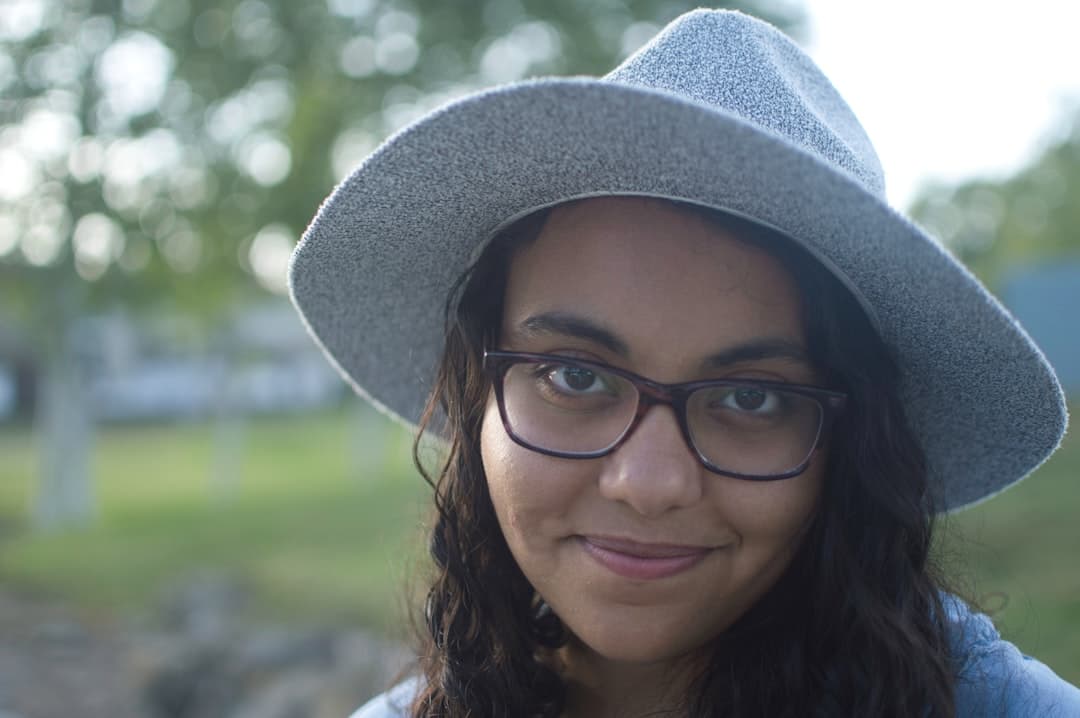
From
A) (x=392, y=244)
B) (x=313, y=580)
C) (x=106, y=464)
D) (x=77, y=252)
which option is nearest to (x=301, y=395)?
(x=106, y=464)

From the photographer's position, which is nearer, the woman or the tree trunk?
the woman

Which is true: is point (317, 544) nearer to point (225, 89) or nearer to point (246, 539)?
point (246, 539)

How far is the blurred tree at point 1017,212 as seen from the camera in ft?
90.6

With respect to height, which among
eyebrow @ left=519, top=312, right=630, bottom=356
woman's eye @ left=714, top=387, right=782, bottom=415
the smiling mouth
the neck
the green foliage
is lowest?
the neck

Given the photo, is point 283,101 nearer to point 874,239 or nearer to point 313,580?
point 313,580

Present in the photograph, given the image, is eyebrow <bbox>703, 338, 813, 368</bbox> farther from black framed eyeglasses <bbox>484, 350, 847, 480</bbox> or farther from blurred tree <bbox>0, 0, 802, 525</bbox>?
blurred tree <bbox>0, 0, 802, 525</bbox>

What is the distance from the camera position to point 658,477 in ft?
4.43

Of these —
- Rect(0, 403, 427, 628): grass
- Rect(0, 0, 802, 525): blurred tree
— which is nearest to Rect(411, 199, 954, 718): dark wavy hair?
Rect(0, 403, 427, 628): grass

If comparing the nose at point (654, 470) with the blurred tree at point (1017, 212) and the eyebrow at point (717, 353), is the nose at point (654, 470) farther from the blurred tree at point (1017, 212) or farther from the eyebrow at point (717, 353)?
the blurred tree at point (1017, 212)

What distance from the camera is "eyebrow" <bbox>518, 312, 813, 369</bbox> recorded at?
4.58 feet

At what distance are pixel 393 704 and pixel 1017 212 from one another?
3408 centimetres

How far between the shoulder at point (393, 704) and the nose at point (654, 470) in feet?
2.22

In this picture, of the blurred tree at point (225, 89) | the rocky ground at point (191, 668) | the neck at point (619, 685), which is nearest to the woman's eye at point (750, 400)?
the neck at point (619, 685)

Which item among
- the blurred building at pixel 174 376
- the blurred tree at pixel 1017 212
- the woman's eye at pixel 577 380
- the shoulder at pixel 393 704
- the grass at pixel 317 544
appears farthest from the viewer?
the blurred building at pixel 174 376
